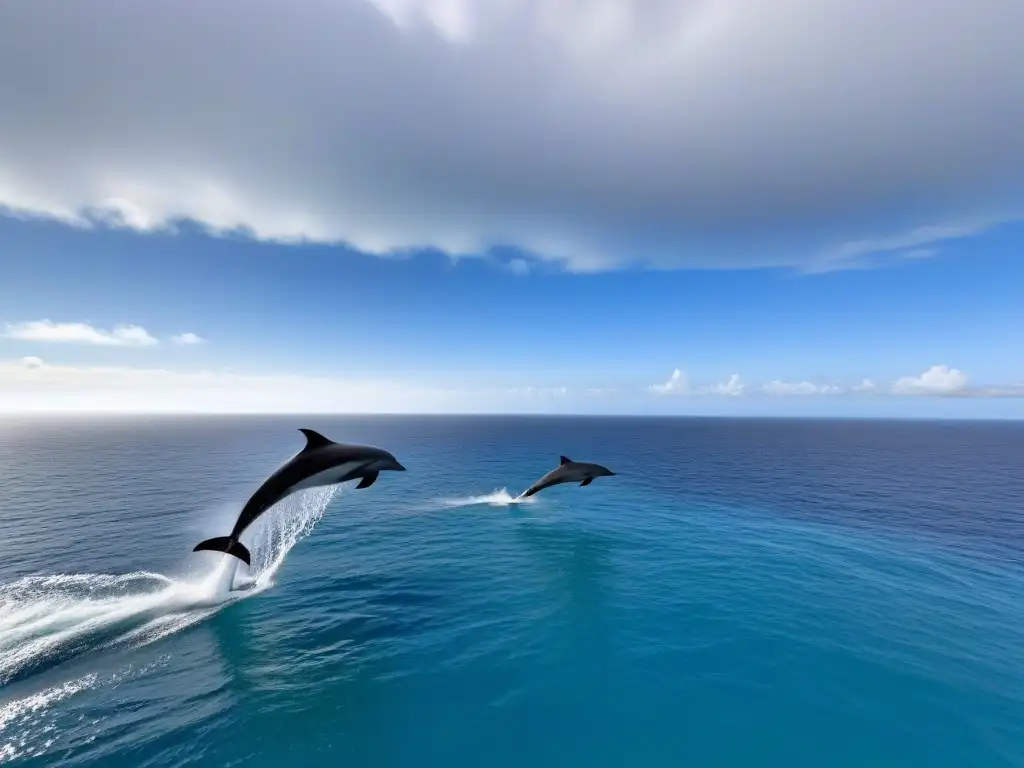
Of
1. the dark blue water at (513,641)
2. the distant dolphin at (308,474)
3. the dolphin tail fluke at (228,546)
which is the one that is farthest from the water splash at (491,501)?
the dolphin tail fluke at (228,546)

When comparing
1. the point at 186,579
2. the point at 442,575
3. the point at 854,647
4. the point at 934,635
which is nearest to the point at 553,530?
the point at 442,575

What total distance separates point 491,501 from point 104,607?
111ft

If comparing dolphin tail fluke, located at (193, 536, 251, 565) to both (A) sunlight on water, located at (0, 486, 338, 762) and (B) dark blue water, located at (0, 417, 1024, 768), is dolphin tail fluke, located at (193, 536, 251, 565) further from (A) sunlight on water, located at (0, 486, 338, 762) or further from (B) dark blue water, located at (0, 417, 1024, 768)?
(A) sunlight on water, located at (0, 486, 338, 762)

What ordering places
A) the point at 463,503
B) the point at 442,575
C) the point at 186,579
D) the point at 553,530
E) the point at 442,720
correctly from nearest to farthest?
the point at 442,720
the point at 186,579
the point at 442,575
the point at 553,530
the point at 463,503

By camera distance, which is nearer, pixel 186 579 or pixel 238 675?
pixel 238 675

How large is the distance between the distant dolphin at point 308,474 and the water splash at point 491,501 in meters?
30.2

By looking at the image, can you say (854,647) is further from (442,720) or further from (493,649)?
(442,720)

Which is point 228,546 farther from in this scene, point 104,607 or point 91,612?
point 104,607

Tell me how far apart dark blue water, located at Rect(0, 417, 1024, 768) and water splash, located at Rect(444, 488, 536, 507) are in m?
5.57

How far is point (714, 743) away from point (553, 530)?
23.7 m

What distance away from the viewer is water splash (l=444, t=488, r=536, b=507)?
46.9 m

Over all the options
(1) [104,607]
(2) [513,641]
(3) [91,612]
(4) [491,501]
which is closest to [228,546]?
(3) [91,612]

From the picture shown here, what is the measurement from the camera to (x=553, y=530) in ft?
122

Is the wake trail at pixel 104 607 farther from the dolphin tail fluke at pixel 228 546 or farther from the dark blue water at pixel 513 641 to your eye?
the dolphin tail fluke at pixel 228 546
